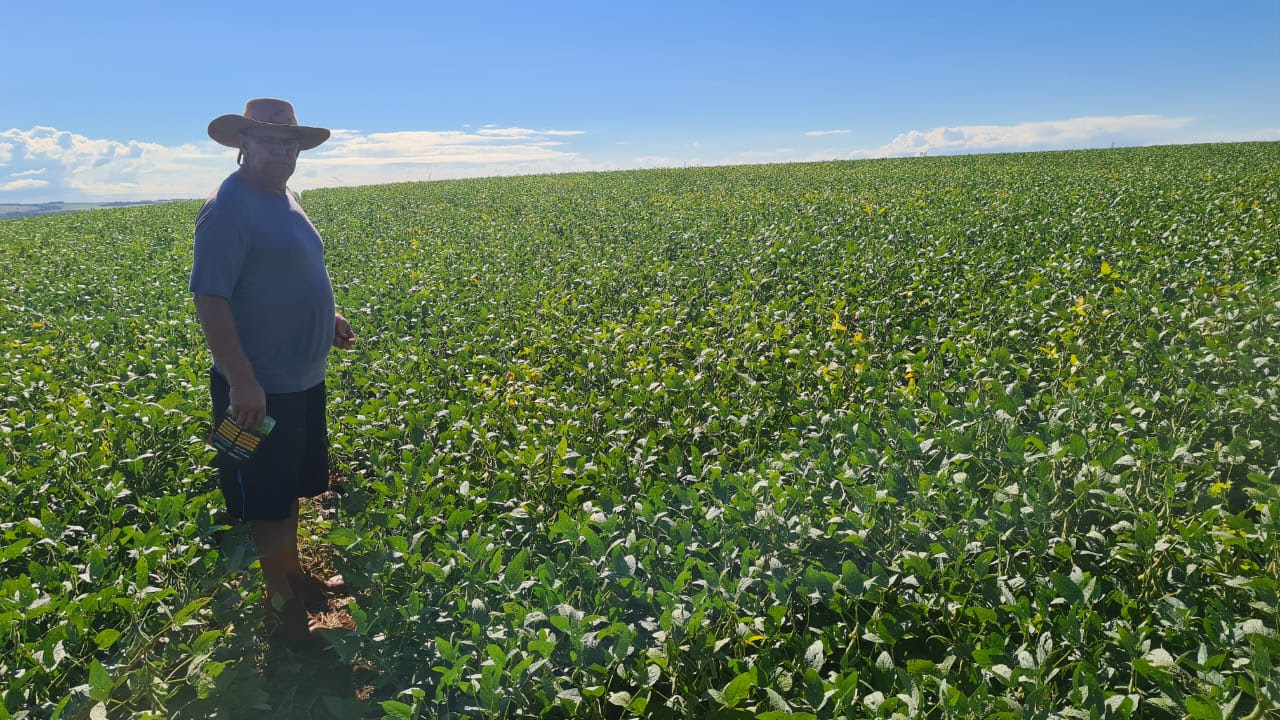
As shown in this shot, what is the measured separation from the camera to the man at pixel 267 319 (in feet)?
9.60

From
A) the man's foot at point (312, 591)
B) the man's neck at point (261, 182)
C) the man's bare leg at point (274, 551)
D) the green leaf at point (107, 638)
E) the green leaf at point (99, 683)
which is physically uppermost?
the man's neck at point (261, 182)

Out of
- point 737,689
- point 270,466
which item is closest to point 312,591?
point 270,466

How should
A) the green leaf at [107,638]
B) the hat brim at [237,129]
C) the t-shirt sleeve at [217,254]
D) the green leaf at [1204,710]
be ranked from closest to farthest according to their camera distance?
the green leaf at [1204,710]
the green leaf at [107,638]
the t-shirt sleeve at [217,254]
the hat brim at [237,129]

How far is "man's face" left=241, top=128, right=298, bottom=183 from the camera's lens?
3.16m

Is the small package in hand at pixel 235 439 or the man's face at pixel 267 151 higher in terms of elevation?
the man's face at pixel 267 151

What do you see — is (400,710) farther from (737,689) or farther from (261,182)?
(261,182)

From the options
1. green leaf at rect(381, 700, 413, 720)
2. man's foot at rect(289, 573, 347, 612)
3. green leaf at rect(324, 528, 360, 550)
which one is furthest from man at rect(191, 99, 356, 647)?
green leaf at rect(381, 700, 413, 720)

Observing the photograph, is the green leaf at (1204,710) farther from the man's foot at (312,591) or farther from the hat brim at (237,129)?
the hat brim at (237,129)

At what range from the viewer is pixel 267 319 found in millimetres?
3152

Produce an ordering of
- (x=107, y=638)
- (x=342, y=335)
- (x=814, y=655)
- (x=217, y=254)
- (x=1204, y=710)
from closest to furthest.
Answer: (x=1204, y=710), (x=814, y=655), (x=107, y=638), (x=217, y=254), (x=342, y=335)

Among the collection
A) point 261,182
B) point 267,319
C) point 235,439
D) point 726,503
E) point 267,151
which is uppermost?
point 267,151

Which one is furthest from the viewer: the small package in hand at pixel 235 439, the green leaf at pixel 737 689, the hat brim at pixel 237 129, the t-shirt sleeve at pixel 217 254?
the hat brim at pixel 237 129

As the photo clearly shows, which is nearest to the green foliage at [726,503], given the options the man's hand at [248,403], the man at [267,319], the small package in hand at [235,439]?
the man at [267,319]

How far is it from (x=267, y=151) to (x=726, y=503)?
2814 millimetres
